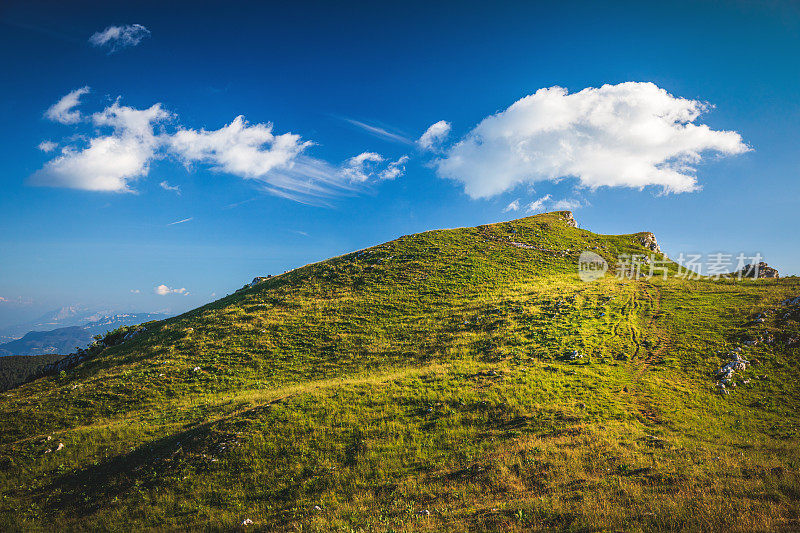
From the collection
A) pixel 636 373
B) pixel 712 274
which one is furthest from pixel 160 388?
pixel 712 274

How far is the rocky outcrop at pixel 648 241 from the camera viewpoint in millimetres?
78238

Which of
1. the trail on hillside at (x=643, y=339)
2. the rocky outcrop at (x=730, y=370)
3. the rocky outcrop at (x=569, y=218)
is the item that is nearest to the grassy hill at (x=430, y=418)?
the trail on hillside at (x=643, y=339)

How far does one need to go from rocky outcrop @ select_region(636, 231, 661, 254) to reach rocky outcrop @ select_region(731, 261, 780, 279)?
14267mm

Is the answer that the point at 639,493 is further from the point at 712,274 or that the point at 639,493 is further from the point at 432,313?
the point at 712,274

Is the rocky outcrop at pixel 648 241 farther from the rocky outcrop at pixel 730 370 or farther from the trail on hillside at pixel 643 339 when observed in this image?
the rocky outcrop at pixel 730 370

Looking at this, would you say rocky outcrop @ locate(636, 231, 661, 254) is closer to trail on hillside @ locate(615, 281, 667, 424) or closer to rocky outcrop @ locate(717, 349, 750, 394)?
trail on hillside @ locate(615, 281, 667, 424)

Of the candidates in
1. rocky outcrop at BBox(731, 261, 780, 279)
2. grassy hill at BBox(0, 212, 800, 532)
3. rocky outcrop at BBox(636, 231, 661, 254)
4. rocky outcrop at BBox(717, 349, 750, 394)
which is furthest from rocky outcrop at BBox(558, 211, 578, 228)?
rocky outcrop at BBox(717, 349, 750, 394)

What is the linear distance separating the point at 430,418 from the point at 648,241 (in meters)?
82.7

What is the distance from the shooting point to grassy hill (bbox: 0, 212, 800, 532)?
48.3 feet

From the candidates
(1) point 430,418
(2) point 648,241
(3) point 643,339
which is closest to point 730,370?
(3) point 643,339

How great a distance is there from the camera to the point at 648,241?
7950cm

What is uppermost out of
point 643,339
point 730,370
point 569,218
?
point 569,218

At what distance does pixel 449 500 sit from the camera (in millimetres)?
15211

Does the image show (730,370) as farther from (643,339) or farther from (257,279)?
(257,279)
